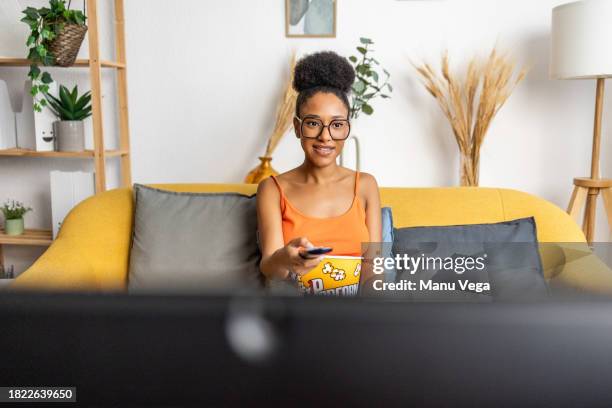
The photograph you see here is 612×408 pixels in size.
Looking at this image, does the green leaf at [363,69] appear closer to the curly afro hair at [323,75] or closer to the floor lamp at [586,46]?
the floor lamp at [586,46]

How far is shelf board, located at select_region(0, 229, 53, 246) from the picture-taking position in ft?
10.1

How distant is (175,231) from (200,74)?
131 cm

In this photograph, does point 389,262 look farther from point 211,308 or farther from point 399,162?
point 399,162

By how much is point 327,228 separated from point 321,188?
5.6 inches

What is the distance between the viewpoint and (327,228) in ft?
5.96

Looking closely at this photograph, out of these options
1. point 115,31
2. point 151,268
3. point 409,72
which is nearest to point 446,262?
point 151,268

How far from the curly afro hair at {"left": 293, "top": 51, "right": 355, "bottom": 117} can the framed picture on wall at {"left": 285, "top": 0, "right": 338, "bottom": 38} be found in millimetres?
1202

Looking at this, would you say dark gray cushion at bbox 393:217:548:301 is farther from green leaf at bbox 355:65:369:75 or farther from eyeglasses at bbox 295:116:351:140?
green leaf at bbox 355:65:369:75

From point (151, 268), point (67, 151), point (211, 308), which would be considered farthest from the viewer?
point (67, 151)

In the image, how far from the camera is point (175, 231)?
82.6 inches

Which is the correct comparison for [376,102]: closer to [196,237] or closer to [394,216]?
[394,216]

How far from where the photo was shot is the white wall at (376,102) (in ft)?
9.98

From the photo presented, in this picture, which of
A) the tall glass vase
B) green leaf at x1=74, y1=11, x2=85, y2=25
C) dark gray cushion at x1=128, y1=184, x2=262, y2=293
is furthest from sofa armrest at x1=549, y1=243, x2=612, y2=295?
green leaf at x1=74, y1=11, x2=85, y2=25

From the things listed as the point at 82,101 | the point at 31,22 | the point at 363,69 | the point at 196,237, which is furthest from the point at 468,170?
the point at 31,22
